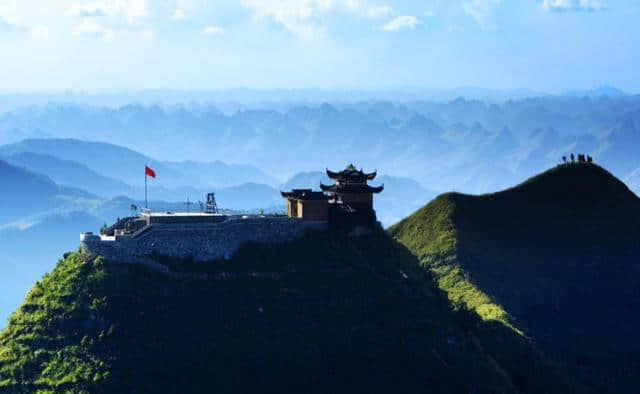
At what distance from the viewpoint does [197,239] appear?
284 ft

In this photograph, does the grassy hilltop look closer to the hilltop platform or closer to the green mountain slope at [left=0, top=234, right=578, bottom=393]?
the green mountain slope at [left=0, top=234, right=578, bottom=393]

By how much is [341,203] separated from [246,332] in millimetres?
20779

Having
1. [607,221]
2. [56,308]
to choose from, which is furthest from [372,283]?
[607,221]

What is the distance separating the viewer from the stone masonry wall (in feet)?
272

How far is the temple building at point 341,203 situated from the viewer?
94.9 meters

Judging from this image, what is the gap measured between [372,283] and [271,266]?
7.57 m

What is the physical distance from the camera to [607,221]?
131 metres

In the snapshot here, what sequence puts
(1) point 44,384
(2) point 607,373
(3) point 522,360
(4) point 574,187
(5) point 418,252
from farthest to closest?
(4) point 574,187 → (5) point 418,252 → (2) point 607,373 → (3) point 522,360 → (1) point 44,384

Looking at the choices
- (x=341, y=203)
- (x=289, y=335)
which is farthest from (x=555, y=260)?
(x=289, y=335)

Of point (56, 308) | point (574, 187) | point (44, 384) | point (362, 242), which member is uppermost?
point (574, 187)

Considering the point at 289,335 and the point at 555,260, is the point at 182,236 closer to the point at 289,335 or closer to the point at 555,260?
the point at 289,335

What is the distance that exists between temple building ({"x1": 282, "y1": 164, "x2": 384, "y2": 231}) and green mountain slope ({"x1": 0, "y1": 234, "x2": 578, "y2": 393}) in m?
5.18

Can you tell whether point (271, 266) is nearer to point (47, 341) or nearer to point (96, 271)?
point (96, 271)

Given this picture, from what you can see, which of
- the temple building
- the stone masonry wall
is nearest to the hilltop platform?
the stone masonry wall
